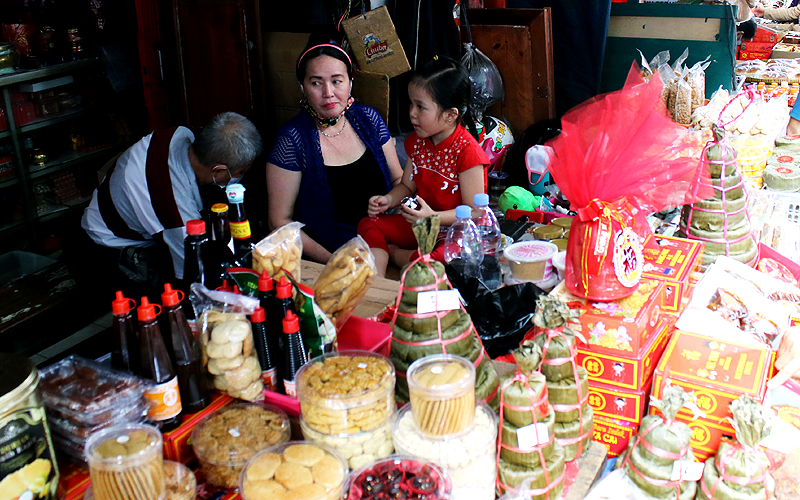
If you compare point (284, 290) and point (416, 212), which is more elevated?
point (284, 290)

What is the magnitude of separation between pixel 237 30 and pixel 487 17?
6.43 ft

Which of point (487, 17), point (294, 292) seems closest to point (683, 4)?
point (487, 17)

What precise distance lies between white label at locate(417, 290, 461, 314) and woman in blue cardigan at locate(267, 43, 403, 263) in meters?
1.80

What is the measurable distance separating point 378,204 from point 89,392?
1902 mm

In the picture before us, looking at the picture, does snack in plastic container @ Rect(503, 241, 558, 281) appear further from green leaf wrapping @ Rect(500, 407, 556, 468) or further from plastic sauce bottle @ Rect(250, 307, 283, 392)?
plastic sauce bottle @ Rect(250, 307, 283, 392)

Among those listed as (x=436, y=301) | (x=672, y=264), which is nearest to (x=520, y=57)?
(x=672, y=264)

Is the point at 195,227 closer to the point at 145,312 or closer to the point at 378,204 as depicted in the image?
the point at 145,312

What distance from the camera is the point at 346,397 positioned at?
1.24 metres

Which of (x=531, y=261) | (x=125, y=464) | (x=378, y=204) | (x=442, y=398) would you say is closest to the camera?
(x=125, y=464)

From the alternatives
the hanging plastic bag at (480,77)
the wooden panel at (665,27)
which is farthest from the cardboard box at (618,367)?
the wooden panel at (665,27)

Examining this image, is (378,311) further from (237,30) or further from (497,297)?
(237,30)

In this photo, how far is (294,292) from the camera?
1.56 m

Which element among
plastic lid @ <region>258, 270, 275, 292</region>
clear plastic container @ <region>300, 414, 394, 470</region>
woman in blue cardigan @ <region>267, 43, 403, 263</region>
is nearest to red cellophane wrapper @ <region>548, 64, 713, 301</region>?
clear plastic container @ <region>300, 414, 394, 470</region>

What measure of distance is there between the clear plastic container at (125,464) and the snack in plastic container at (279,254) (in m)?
0.57
